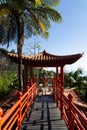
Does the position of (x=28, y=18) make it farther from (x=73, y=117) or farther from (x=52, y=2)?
(x=73, y=117)

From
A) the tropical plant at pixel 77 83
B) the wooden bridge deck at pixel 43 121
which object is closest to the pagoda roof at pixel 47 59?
the wooden bridge deck at pixel 43 121

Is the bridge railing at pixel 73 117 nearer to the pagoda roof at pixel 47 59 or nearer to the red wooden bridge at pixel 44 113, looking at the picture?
the red wooden bridge at pixel 44 113

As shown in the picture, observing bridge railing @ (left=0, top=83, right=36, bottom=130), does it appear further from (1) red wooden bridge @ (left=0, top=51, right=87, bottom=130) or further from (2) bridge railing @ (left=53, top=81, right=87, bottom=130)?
(2) bridge railing @ (left=53, top=81, right=87, bottom=130)

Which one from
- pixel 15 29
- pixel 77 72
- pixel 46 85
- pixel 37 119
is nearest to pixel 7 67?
pixel 77 72

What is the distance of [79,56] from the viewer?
18391 millimetres

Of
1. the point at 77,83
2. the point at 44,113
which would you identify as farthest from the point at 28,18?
the point at 77,83

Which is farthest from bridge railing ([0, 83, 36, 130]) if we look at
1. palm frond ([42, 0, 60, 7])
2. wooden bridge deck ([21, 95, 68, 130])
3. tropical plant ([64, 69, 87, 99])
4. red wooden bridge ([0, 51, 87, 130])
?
tropical plant ([64, 69, 87, 99])

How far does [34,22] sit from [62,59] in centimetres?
356

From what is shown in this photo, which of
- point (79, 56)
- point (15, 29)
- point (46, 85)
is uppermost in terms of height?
point (15, 29)

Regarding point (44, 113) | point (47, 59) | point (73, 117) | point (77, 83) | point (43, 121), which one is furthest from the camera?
point (77, 83)

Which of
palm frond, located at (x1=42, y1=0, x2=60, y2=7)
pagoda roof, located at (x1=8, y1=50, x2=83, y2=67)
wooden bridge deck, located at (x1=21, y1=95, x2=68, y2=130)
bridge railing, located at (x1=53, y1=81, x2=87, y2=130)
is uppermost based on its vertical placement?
palm frond, located at (x1=42, y1=0, x2=60, y2=7)

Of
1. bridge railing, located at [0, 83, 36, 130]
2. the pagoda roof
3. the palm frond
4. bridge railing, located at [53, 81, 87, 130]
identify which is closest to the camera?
bridge railing, located at [0, 83, 36, 130]

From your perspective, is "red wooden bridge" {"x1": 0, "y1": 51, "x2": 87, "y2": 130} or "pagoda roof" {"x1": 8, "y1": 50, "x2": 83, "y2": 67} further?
"pagoda roof" {"x1": 8, "y1": 50, "x2": 83, "y2": 67}

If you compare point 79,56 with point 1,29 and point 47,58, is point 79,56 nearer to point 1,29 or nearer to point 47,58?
point 47,58
